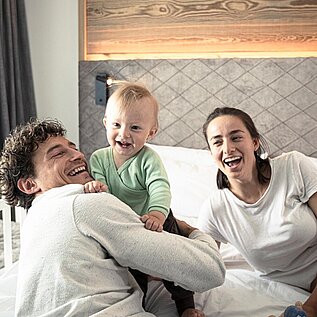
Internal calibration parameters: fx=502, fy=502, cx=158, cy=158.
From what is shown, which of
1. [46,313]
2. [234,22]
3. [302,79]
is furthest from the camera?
[234,22]

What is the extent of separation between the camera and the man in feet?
3.89

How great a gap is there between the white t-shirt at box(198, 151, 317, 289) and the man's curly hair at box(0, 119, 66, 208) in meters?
0.62

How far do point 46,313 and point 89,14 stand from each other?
2385 millimetres

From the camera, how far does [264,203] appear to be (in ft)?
5.33

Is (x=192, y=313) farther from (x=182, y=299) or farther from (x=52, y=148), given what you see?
(x=52, y=148)

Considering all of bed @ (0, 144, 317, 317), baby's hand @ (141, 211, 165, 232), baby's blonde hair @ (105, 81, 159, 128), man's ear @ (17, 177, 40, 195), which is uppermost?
baby's blonde hair @ (105, 81, 159, 128)

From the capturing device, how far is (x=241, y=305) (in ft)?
5.25

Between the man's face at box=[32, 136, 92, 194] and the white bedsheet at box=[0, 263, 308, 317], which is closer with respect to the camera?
the man's face at box=[32, 136, 92, 194]

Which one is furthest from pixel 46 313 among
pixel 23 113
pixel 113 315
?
pixel 23 113

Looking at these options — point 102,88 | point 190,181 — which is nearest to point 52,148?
point 190,181

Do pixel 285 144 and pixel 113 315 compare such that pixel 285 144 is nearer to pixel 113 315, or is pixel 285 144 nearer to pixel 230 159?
pixel 230 159

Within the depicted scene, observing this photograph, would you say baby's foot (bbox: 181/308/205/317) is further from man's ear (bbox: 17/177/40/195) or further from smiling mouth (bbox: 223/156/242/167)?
man's ear (bbox: 17/177/40/195)

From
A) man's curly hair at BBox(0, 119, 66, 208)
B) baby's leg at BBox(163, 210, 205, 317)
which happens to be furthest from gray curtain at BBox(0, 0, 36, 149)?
baby's leg at BBox(163, 210, 205, 317)

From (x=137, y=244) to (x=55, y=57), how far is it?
2.43 m
